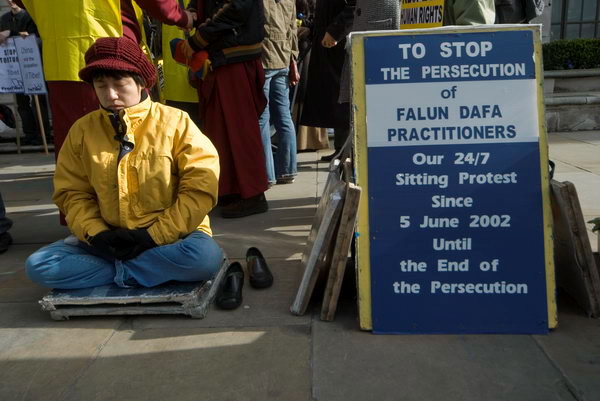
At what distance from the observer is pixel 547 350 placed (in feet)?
7.55

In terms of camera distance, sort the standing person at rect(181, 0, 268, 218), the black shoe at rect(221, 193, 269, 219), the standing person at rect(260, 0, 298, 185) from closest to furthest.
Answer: the standing person at rect(181, 0, 268, 218) → the black shoe at rect(221, 193, 269, 219) → the standing person at rect(260, 0, 298, 185)

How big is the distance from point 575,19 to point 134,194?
12146 mm

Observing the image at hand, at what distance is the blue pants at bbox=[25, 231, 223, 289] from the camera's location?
2.77m

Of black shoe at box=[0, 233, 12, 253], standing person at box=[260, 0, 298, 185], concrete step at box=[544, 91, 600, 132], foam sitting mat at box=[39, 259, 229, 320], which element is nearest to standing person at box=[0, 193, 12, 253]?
black shoe at box=[0, 233, 12, 253]

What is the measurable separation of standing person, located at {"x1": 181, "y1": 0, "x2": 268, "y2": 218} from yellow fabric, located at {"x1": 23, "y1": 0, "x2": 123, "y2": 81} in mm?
696

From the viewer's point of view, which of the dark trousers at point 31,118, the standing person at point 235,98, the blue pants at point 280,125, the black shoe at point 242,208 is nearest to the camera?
the standing person at point 235,98

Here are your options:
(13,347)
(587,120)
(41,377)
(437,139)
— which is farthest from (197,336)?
(587,120)

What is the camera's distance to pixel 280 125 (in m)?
5.21

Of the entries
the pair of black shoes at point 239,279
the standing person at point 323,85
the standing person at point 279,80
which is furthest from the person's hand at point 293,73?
the pair of black shoes at point 239,279

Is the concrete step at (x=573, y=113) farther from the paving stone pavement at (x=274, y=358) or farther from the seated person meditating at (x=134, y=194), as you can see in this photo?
the seated person meditating at (x=134, y=194)

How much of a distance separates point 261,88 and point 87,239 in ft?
6.32

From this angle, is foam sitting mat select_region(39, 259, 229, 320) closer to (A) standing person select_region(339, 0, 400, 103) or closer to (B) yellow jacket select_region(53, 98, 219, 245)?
(B) yellow jacket select_region(53, 98, 219, 245)

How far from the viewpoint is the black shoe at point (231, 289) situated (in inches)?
110

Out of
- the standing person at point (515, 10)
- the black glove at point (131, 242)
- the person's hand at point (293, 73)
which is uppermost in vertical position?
the standing person at point (515, 10)
